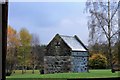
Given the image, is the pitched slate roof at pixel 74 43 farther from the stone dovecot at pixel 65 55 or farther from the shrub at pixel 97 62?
the shrub at pixel 97 62

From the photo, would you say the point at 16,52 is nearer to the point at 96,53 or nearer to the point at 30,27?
the point at 30,27

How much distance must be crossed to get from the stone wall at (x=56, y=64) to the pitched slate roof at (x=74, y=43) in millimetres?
409

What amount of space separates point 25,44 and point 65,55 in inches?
42.4

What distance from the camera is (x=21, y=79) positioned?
6.80 m

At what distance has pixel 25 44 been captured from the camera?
6605 mm

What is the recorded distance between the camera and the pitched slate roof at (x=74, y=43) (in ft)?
21.2

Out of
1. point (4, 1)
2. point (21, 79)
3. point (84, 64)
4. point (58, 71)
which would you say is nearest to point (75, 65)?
point (84, 64)

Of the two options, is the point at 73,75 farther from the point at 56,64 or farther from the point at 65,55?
the point at 56,64

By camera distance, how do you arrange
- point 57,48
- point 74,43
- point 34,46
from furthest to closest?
point 57,48 < point 74,43 < point 34,46

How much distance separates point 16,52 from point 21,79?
0.65 m

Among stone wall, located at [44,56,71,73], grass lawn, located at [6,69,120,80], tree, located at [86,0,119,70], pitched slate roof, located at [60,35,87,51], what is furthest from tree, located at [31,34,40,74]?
tree, located at [86,0,119,70]

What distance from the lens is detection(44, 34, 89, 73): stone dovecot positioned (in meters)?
6.51

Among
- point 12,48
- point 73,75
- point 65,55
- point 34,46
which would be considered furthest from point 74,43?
point 12,48

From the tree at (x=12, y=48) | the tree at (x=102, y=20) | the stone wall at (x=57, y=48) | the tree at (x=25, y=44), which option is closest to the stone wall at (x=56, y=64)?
the stone wall at (x=57, y=48)
